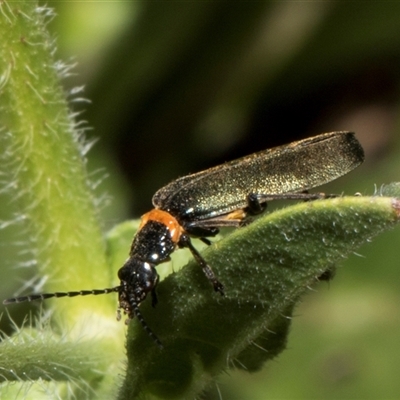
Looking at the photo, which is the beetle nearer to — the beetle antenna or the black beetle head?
the beetle antenna

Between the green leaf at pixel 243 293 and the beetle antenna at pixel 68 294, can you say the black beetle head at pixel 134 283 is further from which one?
the green leaf at pixel 243 293

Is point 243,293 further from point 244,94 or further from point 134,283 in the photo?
point 244,94

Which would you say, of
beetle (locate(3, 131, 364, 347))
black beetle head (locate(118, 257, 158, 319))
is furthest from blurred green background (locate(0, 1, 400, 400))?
black beetle head (locate(118, 257, 158, 319))

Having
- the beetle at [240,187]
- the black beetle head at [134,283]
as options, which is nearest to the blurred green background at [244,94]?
the beetle at [240,187]

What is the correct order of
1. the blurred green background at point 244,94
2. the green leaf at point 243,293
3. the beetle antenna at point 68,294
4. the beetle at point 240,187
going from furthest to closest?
1. the blurred green background at point 244,94
2. the beetle at point 240,187
3. the beetle antenna at point 68,294
4. the green leaf at point 243,293

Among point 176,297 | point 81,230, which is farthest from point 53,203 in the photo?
point 176,297

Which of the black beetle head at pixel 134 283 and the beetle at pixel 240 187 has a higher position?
the beetle at pixel 240 187
